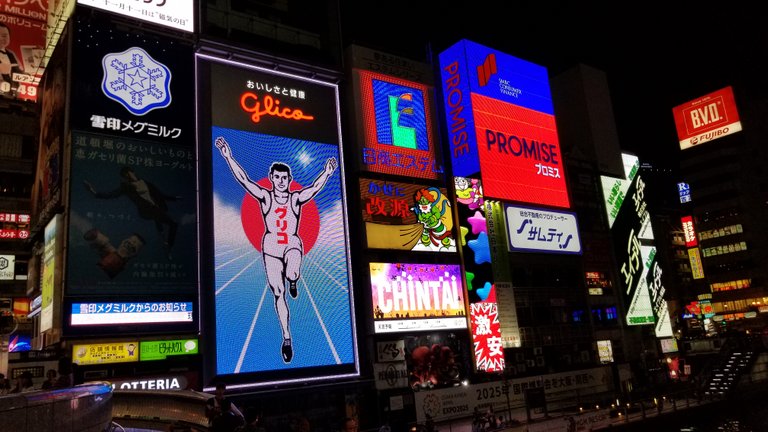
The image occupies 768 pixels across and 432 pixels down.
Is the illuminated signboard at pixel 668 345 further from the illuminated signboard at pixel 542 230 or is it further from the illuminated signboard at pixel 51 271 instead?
the illuminated signboard at pixel 51 271

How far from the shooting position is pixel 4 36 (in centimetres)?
2359

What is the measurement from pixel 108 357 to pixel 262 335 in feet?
19.6

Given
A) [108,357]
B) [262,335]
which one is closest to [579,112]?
[262,335]

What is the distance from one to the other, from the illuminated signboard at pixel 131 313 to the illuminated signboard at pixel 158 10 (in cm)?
1205

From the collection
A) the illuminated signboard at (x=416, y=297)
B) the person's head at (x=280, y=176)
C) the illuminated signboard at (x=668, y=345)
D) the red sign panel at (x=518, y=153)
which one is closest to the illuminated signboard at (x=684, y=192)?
the illuminated signboard at (x=668, y=345)

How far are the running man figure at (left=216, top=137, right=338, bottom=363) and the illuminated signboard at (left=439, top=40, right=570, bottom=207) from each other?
1220 centimetres

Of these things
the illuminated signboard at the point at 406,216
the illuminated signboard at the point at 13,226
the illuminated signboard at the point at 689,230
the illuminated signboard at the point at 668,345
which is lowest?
the illuminated signboard at the point at 668,345

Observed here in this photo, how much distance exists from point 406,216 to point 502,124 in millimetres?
11015

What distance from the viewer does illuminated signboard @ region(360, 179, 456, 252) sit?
2955 centimetres

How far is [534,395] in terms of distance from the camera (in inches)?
1008

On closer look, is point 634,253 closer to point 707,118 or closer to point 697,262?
point 707,118

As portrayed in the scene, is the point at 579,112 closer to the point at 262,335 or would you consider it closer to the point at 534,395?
the point at 534,395

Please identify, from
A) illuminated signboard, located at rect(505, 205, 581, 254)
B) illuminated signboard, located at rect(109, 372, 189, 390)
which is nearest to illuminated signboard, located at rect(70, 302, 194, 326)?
illuminated signboard, located at rect(109, 372, 189, 390)

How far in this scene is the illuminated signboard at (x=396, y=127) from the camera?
30.9 metres
